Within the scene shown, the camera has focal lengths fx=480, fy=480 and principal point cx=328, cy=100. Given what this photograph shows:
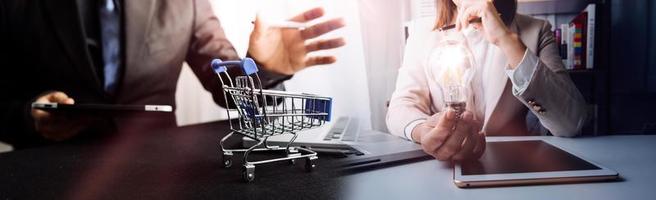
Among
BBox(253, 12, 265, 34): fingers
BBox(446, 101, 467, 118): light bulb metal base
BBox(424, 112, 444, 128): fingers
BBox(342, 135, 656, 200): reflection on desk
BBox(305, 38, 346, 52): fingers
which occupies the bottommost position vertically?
BBox(342, 135, 656, 200): reflection on desk

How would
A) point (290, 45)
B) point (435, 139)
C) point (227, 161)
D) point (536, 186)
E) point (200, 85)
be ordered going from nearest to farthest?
point (536, 186), point (435, 139), point (227, 161), point (290, 45), point (200, 85)

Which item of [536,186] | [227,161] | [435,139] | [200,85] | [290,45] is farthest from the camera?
[200,85]

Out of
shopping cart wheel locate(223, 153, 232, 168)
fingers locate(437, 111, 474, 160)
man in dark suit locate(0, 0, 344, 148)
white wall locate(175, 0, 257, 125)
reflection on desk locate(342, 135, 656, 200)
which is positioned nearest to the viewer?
reflection on desk locate(342, 135, 656, 200)

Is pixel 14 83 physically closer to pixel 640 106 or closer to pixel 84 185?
pixel 84 185

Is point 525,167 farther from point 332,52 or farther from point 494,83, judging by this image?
point 332,52

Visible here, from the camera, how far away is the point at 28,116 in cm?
126

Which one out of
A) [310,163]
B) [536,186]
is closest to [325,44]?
[310,163]

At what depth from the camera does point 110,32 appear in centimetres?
126

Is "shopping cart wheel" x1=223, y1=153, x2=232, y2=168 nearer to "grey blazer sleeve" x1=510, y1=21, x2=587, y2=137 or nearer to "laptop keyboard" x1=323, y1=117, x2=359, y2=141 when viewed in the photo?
"laptop keyboard" x1=323, y1=117, x2=359, y2=141

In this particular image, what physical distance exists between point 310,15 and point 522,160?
1.64 feet

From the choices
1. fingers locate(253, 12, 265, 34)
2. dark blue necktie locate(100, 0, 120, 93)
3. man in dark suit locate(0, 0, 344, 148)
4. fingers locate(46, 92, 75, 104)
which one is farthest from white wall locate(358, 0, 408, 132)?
fingers locate(46, 92, 75, 104)

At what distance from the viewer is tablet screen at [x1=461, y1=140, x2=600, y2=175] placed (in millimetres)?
787

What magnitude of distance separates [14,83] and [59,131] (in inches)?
→ 6.7

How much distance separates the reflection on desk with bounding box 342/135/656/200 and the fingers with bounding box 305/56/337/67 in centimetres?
27
